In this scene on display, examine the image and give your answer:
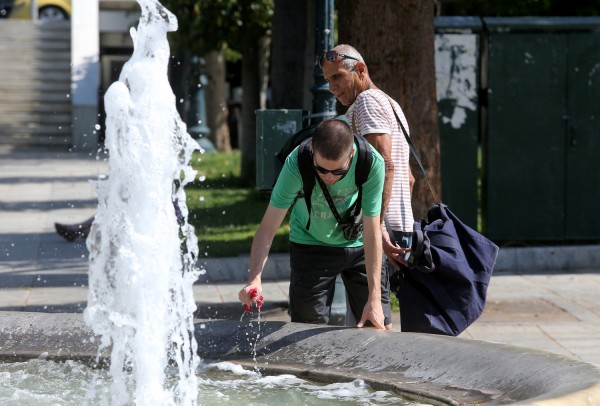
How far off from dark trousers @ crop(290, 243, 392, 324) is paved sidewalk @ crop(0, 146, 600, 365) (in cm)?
186

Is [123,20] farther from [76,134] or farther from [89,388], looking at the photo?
[89,388]

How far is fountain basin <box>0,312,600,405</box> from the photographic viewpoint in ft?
15.6

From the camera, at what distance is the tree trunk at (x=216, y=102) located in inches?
984

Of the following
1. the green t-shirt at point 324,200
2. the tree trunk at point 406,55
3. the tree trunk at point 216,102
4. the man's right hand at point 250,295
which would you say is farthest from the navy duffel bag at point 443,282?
the tree trunk at point 216,102

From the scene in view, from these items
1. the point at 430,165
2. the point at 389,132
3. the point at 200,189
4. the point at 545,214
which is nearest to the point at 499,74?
the point at 545,214

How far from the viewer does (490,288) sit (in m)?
9.84

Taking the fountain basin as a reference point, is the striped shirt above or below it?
above

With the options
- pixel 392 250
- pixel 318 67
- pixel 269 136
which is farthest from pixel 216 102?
pixel 392 250

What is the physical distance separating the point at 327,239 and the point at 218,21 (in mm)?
12200

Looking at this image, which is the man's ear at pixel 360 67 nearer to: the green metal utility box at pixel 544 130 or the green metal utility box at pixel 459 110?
the green metal utility box at pixel 459 110

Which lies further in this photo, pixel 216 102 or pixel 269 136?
pixel 216 102

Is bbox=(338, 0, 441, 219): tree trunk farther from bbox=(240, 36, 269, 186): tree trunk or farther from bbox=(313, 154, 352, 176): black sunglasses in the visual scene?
bbox=(240, 36, 269, 186): tree trunk

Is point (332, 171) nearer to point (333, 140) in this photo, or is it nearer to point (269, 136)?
point (333, 140)

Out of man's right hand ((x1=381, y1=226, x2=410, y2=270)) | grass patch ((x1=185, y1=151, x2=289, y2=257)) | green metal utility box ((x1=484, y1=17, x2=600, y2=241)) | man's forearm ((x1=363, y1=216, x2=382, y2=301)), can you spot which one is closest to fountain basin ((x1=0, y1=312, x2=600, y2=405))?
man's forearm ((x1=363, y1=216, x2=382, y2=301))
